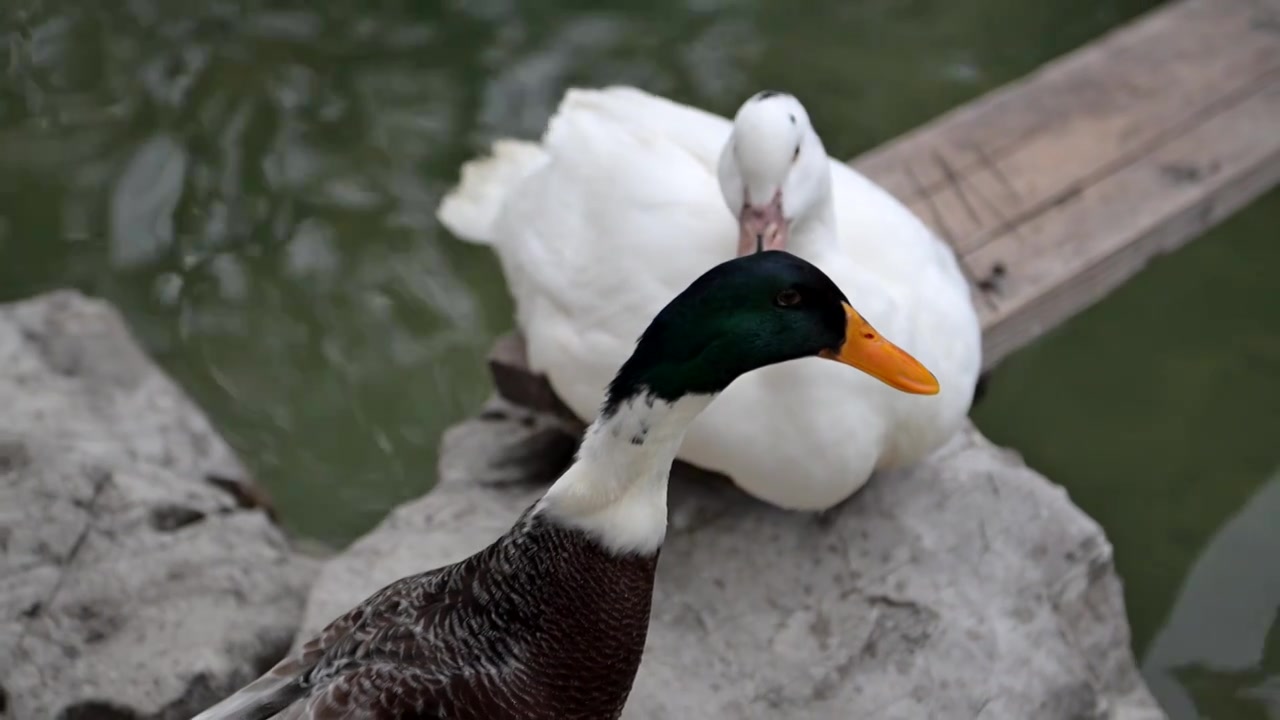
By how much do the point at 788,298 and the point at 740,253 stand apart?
51 centimetres

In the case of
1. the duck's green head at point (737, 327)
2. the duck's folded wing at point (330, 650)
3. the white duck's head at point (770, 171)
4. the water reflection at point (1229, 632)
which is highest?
the duck's green head at point (737, 327)

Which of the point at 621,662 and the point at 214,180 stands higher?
the point at 621,662

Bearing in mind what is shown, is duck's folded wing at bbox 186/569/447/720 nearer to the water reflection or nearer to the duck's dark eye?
the duck's dark eye

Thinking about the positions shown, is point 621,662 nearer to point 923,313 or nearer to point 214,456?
point 923,313

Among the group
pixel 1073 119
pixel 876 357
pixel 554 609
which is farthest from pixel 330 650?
pixel 1073 119

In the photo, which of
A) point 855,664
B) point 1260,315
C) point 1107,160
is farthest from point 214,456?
point 1260,315

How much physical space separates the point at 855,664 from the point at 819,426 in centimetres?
41

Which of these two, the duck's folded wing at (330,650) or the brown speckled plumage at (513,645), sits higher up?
the brown speckled plumage at (513,645)

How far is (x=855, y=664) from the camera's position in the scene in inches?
87.2

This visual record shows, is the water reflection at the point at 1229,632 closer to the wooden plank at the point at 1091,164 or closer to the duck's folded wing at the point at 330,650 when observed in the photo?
the wooden plank at the point at 1091,164

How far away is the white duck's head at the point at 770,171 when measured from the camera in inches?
81.7

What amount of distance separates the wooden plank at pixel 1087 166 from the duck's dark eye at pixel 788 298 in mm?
1037

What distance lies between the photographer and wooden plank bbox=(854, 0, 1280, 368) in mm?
2809

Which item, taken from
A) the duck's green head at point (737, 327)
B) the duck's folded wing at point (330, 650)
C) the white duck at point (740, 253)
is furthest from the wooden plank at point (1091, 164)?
the duck's folded wing at point (330, 650)
